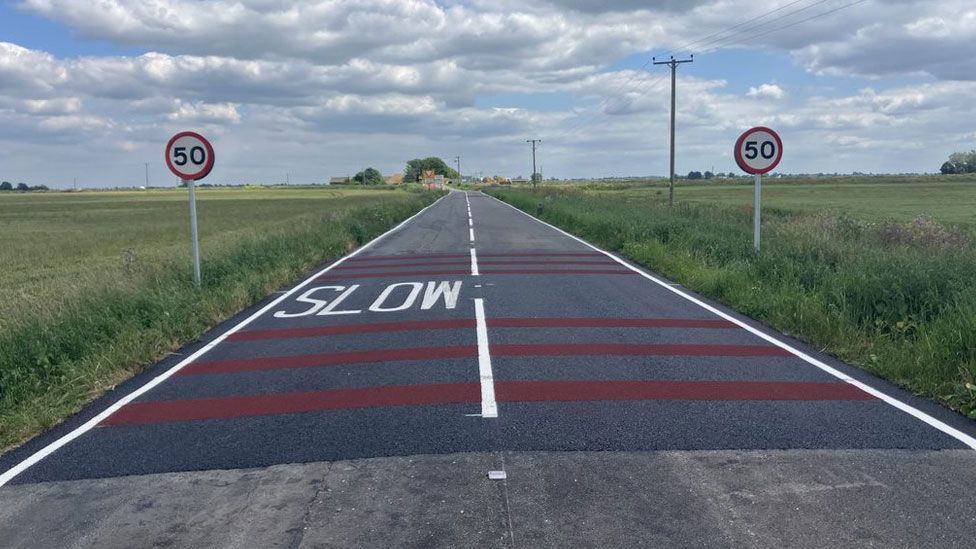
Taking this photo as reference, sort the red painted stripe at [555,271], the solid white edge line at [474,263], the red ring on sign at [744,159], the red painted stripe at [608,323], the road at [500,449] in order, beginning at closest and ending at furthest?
the road at [500,449] → the red painted stripe at [608,323] → the red ring on sign at [744,159] → the solid white edge line at [474,263] → the red painted stripe at [555,271]

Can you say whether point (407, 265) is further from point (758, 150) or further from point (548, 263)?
point (758, 150)

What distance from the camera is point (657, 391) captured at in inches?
279

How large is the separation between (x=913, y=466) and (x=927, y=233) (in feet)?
61.2

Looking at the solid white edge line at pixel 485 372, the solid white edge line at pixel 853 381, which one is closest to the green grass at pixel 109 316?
the solid white edge line at pixel 485 372

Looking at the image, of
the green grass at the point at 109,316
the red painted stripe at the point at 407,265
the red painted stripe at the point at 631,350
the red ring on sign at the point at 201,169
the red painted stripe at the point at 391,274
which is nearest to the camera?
the green grass at the point at 109,316

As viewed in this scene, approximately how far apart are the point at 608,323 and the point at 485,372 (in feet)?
10.3

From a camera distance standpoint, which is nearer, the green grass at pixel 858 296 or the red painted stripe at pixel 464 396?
the red painted stripe at pixel 464 396

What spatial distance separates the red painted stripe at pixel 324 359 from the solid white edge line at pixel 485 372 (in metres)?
0.15

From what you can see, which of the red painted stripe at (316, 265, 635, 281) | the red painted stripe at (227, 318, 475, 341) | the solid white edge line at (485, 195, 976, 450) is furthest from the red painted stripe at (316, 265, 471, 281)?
the red painted stripe at (227, 318, 475, 341)

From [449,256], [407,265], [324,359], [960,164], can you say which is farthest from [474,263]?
[960,164]

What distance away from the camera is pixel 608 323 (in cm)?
1053

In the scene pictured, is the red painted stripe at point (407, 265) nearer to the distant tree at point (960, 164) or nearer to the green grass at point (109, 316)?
the green grass at point (109, 316)

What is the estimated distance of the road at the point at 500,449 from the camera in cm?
441

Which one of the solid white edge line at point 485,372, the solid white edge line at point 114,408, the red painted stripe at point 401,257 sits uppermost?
the red painted stripe at point 401,257
